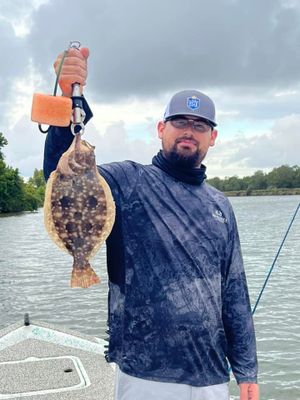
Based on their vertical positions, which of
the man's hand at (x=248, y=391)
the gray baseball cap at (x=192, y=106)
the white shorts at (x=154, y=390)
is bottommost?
the man's hand at (x=248, y=391)

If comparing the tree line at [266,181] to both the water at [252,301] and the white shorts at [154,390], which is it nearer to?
the water at [252,301]

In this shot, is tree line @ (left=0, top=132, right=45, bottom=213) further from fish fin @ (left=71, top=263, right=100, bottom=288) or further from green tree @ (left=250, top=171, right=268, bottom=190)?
fish fin @ (left=71, top=263, right=100, bottom=288)

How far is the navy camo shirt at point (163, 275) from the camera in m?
2.75

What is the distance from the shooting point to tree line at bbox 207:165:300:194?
10706 centimetres

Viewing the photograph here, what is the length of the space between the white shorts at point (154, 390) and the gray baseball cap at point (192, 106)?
1452 millimetres

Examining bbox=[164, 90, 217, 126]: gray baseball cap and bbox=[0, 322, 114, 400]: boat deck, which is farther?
bbox=[0, 322, 114, 400]: boat deck

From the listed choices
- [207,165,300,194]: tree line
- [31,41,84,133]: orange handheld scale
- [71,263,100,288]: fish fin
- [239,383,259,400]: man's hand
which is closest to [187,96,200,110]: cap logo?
[31,41,84,133]: orange handheld scale

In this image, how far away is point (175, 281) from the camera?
109 inches

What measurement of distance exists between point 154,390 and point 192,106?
1546mm

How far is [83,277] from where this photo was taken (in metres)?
2.60

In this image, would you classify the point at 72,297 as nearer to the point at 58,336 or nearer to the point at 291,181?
the point at 58,336

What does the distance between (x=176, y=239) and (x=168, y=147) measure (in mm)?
532

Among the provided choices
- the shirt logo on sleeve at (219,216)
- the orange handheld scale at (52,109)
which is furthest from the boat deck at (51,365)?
the orange handheld scale at (52,109)

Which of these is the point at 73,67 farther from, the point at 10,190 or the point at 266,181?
the point at 266,181
